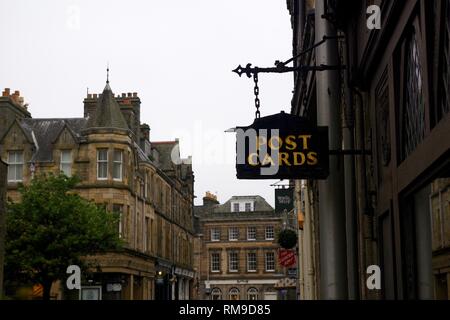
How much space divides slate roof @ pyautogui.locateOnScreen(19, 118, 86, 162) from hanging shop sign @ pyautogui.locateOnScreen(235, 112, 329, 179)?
→ 129 feet

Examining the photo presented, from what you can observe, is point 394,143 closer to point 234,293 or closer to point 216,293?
point 234,293

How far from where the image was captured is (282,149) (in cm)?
792

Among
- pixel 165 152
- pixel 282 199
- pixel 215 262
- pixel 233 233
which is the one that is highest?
pixel 165 152

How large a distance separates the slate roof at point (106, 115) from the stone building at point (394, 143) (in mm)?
36540

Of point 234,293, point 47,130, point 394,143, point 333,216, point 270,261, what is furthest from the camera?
point 270,261

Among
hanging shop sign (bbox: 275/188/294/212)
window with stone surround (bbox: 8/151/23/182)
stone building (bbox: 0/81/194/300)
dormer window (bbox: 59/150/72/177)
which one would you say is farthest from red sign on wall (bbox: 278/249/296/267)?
window with stone surround (bbox: 8/151/23/182)

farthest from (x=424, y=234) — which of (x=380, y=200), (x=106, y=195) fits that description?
(x=106, y=195)

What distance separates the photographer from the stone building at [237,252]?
8200cm

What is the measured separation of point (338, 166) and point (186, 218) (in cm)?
6378

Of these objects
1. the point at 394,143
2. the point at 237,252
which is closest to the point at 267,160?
the point at 394,143

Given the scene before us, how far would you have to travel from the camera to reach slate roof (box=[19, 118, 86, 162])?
4647cm

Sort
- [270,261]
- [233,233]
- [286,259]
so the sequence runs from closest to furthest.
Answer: [286,259]
[270,261]
[233,233]

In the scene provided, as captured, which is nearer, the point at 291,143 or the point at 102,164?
the point at 291,143

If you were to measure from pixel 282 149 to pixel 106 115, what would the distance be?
38787mm
